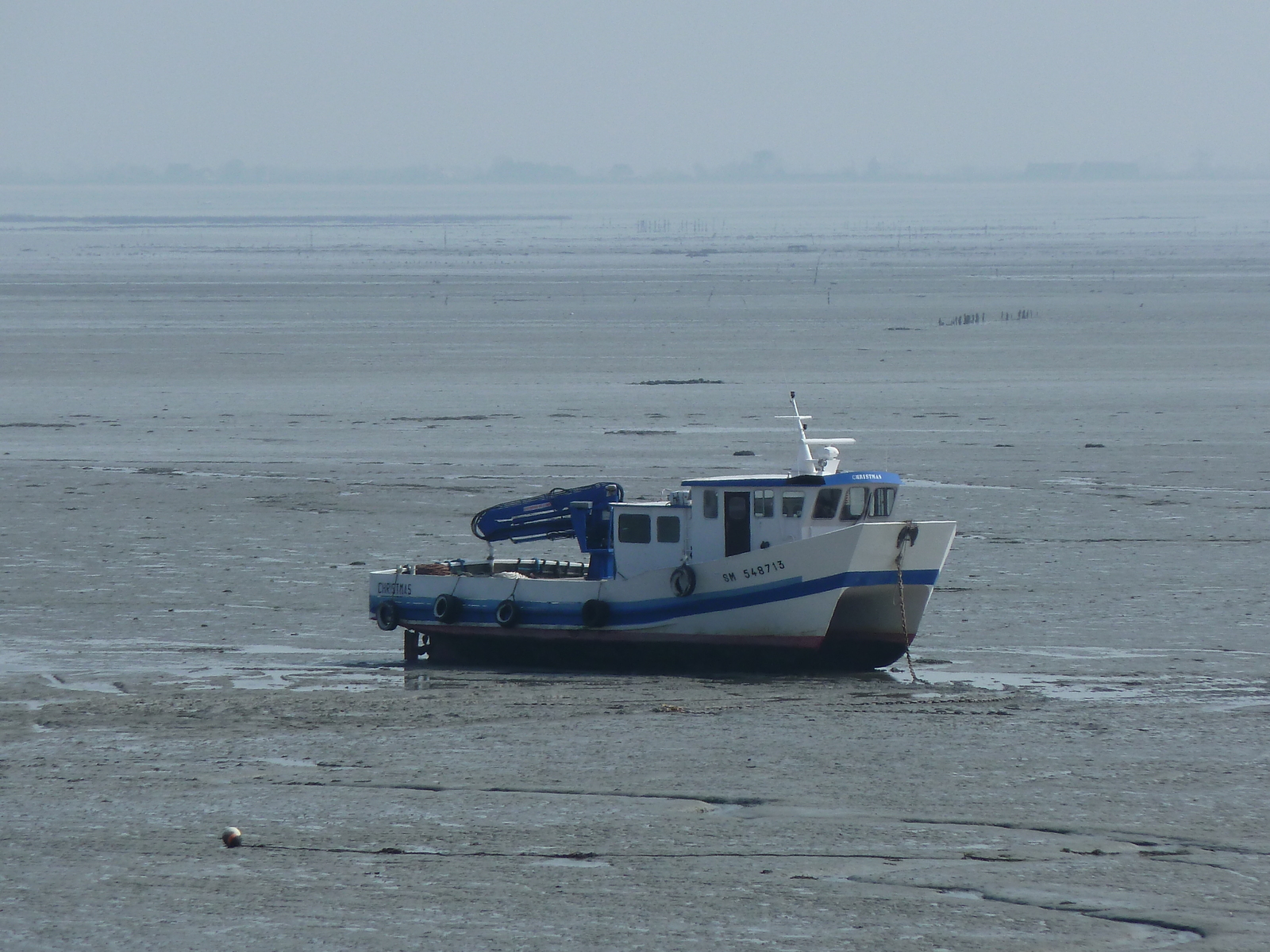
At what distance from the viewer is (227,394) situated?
57.2 metres

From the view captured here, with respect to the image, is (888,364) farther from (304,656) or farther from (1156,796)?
(1156,796)

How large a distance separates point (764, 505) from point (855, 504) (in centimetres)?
122

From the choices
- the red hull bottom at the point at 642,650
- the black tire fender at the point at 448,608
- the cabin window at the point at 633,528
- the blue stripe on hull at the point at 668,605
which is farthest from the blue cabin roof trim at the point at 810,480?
the black tire fender at the point at 448,608

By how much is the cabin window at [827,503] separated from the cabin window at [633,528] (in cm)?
243

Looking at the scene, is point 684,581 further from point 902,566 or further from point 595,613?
point 902,566

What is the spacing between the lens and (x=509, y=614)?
25891mm

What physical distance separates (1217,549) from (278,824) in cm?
1948

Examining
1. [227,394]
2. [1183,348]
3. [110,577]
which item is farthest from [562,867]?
[1183,348]

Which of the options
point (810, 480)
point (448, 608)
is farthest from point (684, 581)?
point (448, 608)

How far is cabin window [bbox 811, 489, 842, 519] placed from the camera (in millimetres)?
24359

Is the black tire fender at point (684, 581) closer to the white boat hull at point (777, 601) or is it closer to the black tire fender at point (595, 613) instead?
the white boat hull at point (777, 601)

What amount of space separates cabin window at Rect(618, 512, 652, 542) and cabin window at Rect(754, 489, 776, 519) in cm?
159

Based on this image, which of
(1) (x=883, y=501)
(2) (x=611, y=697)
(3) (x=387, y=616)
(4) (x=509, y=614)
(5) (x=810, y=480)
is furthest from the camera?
(3) (x=387, y=616)

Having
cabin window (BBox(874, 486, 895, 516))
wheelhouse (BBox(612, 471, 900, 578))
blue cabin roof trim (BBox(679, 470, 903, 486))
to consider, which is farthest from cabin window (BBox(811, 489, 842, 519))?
cabin window (BBox(874, 486, 895, 516))
